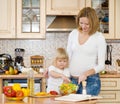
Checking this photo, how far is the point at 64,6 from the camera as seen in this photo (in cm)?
479

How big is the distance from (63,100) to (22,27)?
8.05ft

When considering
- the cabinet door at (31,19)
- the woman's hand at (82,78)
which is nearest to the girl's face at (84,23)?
the woman's hand at (82,78)

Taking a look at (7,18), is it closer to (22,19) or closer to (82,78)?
(22,19)

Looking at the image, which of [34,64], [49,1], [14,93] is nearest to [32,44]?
[34,64]

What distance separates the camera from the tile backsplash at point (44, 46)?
5.01m

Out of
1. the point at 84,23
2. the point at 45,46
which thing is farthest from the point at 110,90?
the point at 84,23

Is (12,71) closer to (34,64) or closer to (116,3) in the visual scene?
(34,64)

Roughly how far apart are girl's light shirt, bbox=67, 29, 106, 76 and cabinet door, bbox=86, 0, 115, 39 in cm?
166

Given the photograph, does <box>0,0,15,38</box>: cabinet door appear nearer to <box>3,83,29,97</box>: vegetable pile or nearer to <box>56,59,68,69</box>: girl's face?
<box>56,59,68,69</box>: girl's face

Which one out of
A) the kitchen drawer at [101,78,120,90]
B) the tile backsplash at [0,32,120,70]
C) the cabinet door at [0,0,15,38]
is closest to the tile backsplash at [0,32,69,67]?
the tile backsplash at [0,32,120,70]

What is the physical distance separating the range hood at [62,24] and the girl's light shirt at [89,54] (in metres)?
1.53

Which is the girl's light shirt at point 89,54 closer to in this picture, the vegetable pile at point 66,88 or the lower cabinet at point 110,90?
the vegetable pile at point 66,88

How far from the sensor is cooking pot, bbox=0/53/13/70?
4.68m

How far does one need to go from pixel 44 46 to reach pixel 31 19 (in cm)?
45
